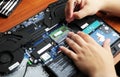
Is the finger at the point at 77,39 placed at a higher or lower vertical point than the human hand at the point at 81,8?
lower

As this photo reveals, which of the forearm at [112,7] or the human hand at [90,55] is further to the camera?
the forearm at [112,7]

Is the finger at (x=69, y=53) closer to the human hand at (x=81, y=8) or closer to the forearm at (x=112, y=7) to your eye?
the human hand at (x=81, y=8)

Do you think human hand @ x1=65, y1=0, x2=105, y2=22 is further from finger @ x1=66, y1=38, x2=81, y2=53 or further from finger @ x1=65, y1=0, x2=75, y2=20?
finger @ x1=66, y1=38, x2=81, y2=53

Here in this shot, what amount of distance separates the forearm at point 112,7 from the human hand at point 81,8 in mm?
18

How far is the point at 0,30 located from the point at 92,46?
0.36 m

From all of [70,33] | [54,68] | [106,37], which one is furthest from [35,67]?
[106,37]

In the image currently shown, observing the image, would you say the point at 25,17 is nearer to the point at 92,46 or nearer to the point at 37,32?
the point at 37,32

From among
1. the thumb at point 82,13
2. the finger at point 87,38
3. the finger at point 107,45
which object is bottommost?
the finger at point 107,45

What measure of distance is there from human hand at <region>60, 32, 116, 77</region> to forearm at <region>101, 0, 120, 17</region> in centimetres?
18

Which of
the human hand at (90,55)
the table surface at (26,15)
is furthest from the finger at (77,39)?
the table surface at (26,15)

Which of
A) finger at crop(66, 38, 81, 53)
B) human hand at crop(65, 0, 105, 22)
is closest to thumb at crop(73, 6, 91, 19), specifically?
human hand at crop(65, 0, 105, 22)

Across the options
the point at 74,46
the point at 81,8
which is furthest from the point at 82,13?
the point at 74,46

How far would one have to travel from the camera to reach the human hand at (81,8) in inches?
35.5

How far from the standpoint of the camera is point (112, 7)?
0.98 m
